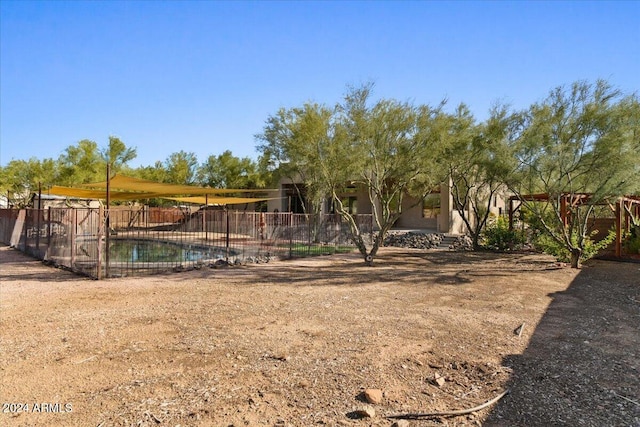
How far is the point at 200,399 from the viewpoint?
11.2ft

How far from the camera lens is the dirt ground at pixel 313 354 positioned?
128 inches

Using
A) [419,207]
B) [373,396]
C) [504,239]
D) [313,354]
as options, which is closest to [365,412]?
[373,396]

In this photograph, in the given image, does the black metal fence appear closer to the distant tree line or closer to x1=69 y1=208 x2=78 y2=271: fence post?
x1=69 y1=208 x2=78 y2=271: fence post

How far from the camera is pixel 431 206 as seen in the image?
2448 centimetres

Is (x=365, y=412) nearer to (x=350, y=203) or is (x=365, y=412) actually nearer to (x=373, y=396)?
(x=373, y=396)

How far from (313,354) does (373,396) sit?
1.18 metres

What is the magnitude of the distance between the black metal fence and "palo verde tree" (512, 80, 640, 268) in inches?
302

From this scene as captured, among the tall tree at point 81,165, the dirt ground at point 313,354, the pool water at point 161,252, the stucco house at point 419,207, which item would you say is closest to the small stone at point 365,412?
the dirt ground at point 313,354

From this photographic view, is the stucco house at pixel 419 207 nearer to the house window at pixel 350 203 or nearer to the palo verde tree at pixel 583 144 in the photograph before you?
the house window at pixel 350 203

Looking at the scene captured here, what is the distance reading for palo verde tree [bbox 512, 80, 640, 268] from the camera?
32.2ft

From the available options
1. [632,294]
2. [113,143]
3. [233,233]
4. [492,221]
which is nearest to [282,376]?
[632,294]

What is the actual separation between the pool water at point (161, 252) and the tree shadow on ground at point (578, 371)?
1013 cm

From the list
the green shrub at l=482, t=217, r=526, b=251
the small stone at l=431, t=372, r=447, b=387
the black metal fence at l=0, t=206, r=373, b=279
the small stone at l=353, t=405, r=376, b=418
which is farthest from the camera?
the green shrub at l=482, t=217, r=526, b=251

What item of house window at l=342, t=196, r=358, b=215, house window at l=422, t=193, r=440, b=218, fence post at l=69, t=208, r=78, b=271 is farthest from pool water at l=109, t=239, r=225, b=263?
house window at l=422, t=193, r=440, b=218
